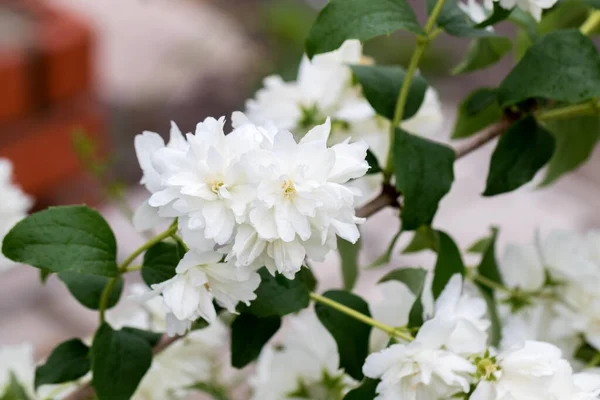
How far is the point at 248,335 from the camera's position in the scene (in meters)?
0.37

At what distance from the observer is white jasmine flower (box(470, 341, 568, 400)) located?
1.03 feet

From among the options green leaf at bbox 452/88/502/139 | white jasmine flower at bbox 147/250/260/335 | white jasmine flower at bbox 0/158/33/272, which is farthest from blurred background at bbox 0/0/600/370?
white jasmine flower at bbox 147/250/260/335

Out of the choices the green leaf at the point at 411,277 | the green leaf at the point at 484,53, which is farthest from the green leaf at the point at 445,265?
the green leaf at the point at 484,53

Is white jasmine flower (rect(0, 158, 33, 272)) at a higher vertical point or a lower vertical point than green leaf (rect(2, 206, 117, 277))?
lower

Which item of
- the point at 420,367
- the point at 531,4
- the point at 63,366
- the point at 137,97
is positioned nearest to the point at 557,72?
the point at 531,4

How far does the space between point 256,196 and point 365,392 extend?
0.39 feet

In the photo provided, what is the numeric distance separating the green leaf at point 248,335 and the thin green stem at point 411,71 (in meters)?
0.10

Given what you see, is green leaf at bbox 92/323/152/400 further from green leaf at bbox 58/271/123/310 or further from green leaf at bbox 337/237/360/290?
green leaf at bbox 337/237/360/290

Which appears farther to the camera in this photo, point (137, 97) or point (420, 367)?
point (137, 97)

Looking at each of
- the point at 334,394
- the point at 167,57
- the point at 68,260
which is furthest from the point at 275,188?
the point at 167,57

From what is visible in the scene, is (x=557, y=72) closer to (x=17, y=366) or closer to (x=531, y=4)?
(x=531, y=4)

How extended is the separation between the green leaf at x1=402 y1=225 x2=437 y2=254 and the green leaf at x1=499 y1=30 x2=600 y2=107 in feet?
0.26

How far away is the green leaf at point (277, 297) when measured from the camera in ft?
1.11

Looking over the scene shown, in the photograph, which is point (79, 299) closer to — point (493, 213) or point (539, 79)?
point (539, 79)
